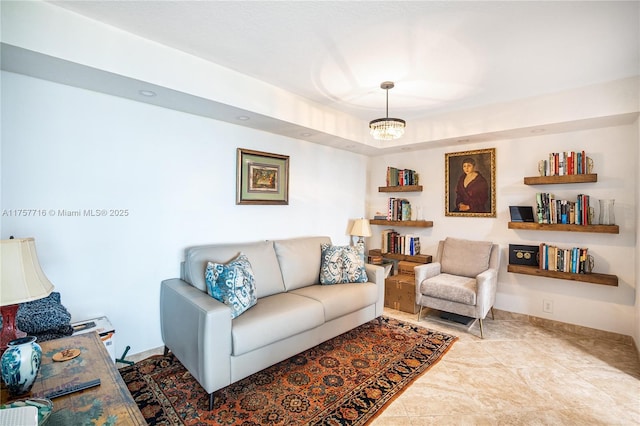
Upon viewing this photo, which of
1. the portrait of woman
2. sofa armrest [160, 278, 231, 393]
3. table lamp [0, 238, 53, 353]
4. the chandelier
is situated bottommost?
sofa armrest [160, 278, 231, 393]

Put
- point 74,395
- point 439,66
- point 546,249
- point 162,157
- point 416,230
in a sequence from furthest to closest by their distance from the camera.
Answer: point 416,230
point 546,249
point 162,157
point 439,66
point 74,395

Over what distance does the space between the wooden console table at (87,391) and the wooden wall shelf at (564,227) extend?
149 inches

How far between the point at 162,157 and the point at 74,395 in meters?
1.99

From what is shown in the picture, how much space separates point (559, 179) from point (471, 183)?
3.06ft

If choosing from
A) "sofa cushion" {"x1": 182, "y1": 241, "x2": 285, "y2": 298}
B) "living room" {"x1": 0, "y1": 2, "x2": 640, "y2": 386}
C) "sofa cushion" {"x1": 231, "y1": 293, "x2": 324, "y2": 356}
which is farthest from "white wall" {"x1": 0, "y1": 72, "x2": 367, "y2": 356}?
"sofa cushion" {"x1": 231, "y1": 293, "x2": 324, "y2": 356}

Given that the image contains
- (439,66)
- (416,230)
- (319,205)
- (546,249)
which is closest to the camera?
(439,66)

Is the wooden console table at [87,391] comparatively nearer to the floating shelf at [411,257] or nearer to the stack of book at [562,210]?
the floating shelf at [411,257]

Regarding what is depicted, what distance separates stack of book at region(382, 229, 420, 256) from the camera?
437 centimetres

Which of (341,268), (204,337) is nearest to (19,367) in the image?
(204,337)

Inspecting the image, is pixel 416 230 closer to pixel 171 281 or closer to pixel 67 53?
pixel 171 281

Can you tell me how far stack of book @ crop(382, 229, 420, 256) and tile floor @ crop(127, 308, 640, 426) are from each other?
126 cm

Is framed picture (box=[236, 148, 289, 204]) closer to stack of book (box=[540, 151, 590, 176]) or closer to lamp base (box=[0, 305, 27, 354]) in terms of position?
lamp base (box=[0, 305, 27, 354])

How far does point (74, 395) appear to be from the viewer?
124cm

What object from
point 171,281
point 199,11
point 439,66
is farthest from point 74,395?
point 439,66
